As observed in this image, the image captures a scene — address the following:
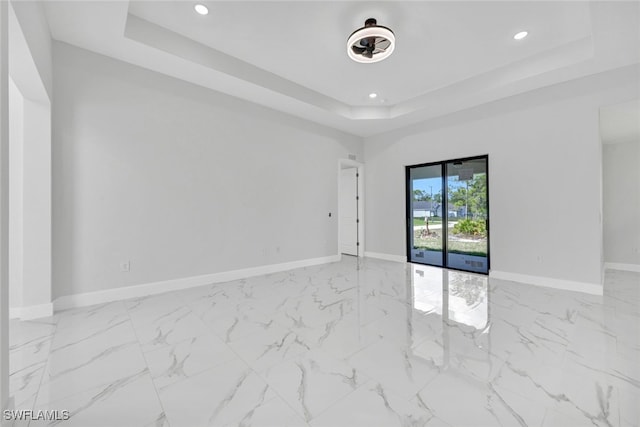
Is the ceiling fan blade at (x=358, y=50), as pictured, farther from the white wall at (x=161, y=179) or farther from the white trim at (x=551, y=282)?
the white trim at (x=551, y=282)

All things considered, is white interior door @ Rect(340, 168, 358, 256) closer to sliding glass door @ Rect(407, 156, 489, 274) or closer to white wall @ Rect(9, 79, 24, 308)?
sliding glass door @ Rect(407, 156, 489, 274)

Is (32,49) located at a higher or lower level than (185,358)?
higher

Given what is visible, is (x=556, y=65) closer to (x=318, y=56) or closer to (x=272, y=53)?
(x=318, y=56)

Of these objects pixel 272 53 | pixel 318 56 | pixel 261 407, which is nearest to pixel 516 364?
pixel 261 407

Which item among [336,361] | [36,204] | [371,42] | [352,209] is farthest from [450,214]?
[36,204]

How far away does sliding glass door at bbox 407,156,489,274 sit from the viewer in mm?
5180

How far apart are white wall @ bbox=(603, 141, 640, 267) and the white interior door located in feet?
17.5

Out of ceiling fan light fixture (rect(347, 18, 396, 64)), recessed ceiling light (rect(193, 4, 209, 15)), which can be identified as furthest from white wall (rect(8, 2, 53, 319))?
ceiling fan light fixture (rect(347, 18, 396, 64))

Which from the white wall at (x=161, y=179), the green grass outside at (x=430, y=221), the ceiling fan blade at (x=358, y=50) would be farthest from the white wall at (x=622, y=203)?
the white wall at (x=161, y=179)

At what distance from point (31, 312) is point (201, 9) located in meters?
3.75

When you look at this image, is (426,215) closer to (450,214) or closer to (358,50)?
(450,214)

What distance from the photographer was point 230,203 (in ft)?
15.1

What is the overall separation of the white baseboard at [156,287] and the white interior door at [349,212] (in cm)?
231

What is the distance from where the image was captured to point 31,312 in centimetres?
288
